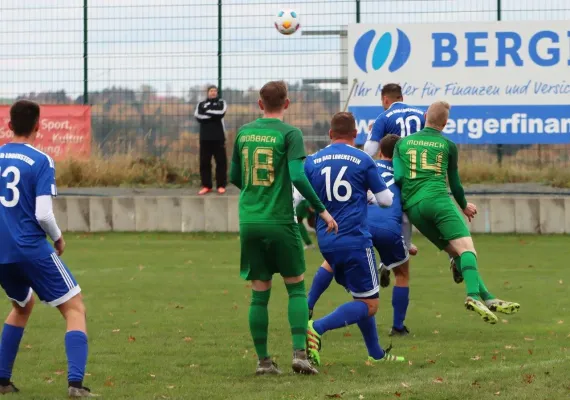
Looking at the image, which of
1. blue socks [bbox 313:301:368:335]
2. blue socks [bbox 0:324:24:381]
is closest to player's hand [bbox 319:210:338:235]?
blue socks [bbox 313:301:368:335]

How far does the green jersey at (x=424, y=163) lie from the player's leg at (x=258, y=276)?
7.53ft

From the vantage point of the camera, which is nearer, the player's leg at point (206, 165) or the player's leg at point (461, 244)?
the player's leg at point (461, 244)

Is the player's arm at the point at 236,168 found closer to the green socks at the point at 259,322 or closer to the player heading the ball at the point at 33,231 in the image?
the green socks at the point at 259,322

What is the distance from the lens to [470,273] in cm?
1041

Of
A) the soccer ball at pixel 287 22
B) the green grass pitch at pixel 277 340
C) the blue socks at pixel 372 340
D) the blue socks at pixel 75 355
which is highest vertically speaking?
the soccer ball at pixel 287 22

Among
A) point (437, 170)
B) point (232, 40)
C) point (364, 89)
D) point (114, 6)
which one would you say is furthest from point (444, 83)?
point (437, 170)

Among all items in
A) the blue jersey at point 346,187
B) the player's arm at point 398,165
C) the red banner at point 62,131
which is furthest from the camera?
the red banner at point 62,131

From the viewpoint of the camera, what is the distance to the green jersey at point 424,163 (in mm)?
10547

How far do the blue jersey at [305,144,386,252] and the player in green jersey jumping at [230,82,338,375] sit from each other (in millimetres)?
394

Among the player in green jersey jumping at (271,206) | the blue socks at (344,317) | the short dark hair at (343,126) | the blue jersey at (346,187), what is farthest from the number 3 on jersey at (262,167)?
the blue socks at (344,317)

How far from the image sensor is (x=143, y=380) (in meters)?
8.52

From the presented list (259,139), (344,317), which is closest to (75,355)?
(259,139)

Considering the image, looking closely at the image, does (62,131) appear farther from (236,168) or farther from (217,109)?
(236,168)

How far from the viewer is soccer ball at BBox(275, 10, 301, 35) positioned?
21531mm
